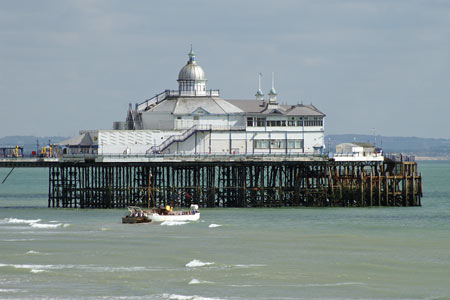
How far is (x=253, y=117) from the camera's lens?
96.1m

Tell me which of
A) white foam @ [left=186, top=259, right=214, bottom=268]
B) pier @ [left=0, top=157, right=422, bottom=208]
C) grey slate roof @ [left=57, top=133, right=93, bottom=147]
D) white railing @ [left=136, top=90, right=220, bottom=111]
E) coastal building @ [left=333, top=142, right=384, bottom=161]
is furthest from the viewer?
white railing @ [left=136, top=90, right=220, bottom=111]

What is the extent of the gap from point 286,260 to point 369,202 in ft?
121

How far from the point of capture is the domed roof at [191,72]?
100 meters

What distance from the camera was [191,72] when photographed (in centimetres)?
10019

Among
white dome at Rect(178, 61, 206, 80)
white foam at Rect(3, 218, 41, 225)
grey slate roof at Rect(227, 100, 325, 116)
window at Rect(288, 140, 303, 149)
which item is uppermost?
white dome at Rect(178, 61, 206, 80)

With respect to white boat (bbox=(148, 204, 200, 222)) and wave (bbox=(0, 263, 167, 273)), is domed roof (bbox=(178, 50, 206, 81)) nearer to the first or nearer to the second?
white boat (bbox=(148, 204, 200, 222))

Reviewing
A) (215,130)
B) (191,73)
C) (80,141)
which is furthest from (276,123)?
(80,141)

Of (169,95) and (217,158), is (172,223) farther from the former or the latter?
(169,95)

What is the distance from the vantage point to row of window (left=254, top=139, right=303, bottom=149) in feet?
312

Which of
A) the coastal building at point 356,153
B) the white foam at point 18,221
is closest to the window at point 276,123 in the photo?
the coastal building at point 356,153

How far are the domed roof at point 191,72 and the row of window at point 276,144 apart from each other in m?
10.2

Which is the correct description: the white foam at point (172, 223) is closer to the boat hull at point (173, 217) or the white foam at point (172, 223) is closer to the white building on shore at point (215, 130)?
the boat hull at point (173, 217)

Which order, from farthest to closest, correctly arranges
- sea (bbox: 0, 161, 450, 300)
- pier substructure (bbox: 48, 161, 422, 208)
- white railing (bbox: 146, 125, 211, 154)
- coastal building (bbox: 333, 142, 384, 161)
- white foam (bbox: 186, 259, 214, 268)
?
white railing (bbox: 146, 125, 211, 154) → coastal building (bbox: 333, 142, 384, 161) → pier substructure (bbox: 48, 161, 422, 208) → white foam (bbox: 186, 259, 214, 268) → sea (bbox: 0, 161, 450, 300)

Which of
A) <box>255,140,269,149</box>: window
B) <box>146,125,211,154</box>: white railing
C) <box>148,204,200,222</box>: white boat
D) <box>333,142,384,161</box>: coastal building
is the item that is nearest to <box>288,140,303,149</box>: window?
<box>255,140,269,149</box>: window
